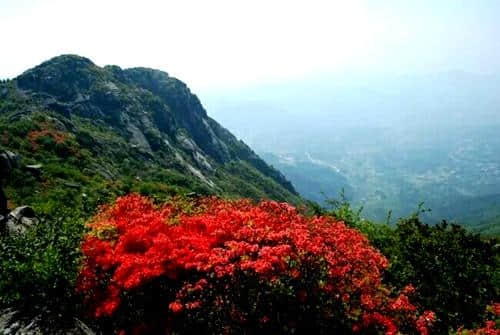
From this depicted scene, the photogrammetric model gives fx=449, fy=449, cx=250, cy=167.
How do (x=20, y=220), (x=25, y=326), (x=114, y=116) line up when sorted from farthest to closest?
(x=114, y=116) → (x=20, y=220) → (x=25, y=326)

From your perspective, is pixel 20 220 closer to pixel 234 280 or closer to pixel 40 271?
pixel 40 271

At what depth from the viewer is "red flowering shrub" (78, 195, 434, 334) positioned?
15016mm

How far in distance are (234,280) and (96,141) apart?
10373 centimetres

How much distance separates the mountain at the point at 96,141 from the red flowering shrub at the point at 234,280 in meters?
29.2

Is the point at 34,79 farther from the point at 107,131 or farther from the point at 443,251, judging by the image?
the point at 443,251

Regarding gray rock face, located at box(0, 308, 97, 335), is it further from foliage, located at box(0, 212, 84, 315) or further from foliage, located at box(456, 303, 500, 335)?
foliage, located at box(456, 303, 500, 335)

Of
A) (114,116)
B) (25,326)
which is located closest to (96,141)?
(114,116)

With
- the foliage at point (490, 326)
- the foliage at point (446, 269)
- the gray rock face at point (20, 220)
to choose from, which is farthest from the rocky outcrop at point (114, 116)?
the foliage at point (490, 326)

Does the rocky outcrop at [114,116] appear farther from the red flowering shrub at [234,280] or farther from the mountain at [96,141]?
the red flowering shrub at [234,280]

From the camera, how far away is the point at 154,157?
130375mm

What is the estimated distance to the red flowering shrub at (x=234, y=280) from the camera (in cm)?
1502

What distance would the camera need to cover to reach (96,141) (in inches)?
4375

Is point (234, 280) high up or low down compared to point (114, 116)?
up

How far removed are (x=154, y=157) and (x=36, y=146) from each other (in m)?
54.5
